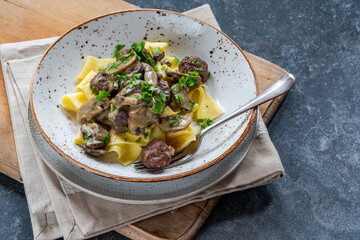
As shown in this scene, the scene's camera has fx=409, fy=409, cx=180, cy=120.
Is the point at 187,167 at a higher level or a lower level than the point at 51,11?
lower

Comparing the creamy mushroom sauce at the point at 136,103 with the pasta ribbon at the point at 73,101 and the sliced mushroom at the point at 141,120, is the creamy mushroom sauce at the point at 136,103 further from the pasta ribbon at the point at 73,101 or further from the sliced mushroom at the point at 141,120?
the pasta ribbon at the point at 73,101

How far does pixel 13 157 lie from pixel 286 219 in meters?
3.37

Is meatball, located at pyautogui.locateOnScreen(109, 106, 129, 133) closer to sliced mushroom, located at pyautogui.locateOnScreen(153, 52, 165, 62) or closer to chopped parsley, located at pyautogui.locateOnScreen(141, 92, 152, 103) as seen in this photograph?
chopped parsley, located at pyautogui.locateOnScreen(141, 92, 152, 103)

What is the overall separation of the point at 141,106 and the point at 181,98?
542 mm

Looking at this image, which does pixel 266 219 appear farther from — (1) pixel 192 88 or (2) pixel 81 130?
(2) pixel 81 130

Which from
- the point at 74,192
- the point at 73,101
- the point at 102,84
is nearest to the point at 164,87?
the point at 102,84

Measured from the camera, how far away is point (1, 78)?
545 centimetres

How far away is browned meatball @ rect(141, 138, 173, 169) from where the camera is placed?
4.27 m

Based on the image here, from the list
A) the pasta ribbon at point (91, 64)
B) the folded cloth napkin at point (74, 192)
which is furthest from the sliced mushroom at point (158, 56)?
the folded cloth napkin at point (74, 192)

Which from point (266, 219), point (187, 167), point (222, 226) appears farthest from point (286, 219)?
point (187, 167)

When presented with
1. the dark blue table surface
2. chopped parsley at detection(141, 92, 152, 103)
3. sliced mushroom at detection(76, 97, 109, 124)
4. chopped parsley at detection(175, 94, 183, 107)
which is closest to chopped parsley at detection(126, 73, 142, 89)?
chopped parsley at detection(141, 92, 152, 103)

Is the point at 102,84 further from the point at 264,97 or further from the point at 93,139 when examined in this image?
the point at 264,97

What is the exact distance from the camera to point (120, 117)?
14.5ft

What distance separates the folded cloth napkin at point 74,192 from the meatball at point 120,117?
2.77 feet
